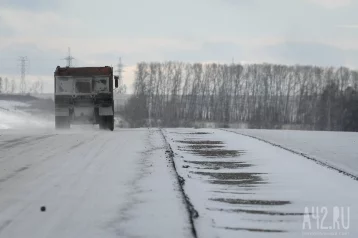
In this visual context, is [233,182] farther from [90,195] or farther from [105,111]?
[105,111]

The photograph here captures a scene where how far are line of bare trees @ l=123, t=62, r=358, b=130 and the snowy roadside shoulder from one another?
8197 centimetres

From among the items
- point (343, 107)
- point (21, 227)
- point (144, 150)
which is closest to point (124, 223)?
point (21, 227)

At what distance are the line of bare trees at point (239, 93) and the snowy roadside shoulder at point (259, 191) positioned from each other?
82.0m

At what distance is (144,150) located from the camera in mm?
12836

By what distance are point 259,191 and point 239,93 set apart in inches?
4003

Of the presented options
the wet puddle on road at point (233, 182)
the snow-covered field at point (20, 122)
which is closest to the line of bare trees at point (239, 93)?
the snow-covered field at point (20, 122)

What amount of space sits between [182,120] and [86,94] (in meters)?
76.4

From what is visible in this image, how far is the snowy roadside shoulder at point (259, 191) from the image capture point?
5883mm

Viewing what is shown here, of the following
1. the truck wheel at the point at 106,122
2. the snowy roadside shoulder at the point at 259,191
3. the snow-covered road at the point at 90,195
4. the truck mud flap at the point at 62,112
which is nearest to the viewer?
the snow-covered road at the point at 90,195

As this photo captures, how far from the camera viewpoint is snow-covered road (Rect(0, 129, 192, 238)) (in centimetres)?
565

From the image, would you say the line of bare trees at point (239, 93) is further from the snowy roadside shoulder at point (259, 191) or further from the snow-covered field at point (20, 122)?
the snowy roadside shoulder at point (259, 191)

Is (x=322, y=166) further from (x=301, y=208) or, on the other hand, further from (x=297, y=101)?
(x=297, y=101)

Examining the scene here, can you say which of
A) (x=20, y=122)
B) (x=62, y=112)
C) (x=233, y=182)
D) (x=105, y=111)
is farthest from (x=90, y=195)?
(x=20, y=122)

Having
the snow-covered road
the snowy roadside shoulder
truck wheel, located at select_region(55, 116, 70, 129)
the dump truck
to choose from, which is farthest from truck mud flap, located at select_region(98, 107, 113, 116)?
the snowy roadside shoulder
